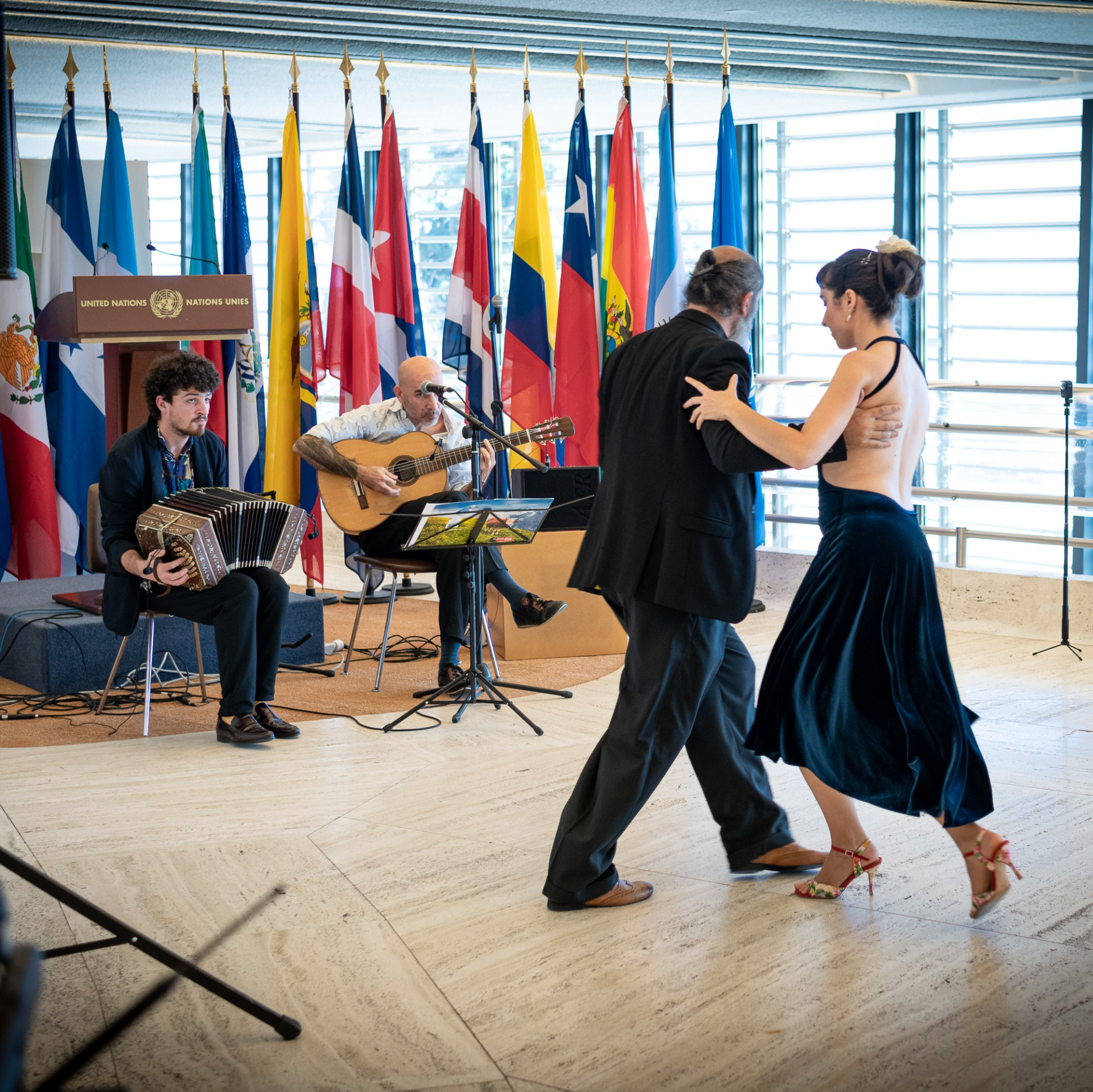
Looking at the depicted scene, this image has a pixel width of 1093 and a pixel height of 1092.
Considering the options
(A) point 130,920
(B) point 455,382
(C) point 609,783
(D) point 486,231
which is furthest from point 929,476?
(A) point 130,920

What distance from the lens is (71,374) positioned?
6523 millimetres

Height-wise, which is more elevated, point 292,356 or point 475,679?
point 292,356

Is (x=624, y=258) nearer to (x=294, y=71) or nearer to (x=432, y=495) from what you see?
(x=294, y=71)

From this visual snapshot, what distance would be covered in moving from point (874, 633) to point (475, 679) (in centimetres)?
229

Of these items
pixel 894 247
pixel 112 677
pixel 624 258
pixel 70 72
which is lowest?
pixel 112 677

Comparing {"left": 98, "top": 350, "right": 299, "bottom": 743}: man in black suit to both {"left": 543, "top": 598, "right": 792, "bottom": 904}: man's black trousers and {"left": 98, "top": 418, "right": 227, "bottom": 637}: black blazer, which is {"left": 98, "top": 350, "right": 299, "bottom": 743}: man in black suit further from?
{"left": 543, "top": 598, "right": 792, "bottom": 904}: man's black trousers

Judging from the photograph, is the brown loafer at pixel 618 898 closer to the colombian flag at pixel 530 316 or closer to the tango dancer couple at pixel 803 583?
the tango dancer couple at pixel 803 583

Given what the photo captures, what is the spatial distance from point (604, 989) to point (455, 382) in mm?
6975

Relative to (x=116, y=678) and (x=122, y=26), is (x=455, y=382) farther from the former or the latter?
(x=116, y=678)

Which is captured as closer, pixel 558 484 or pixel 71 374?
pixel 558 484

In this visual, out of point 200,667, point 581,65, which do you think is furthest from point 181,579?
point 581,65

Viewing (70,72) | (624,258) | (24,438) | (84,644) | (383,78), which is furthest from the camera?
(624,258)

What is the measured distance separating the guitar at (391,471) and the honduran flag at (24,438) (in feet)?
6.54

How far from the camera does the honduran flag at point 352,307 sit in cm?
645
